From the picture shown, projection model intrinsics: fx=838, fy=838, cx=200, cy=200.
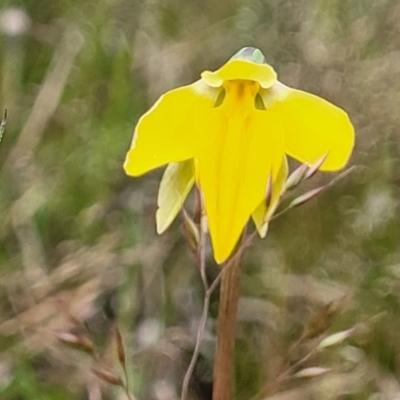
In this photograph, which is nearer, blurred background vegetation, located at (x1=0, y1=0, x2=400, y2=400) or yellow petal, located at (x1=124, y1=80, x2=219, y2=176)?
yellow petal, located at (x1=124, y1=80, x2=219, y2=176)

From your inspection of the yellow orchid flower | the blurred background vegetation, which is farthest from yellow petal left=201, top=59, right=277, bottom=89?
the blurred background vegetation

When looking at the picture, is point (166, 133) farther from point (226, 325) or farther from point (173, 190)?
point (226, 325)

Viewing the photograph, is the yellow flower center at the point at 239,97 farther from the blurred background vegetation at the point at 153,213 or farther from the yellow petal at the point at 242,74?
the blurred background vegetation at the point at 153,213

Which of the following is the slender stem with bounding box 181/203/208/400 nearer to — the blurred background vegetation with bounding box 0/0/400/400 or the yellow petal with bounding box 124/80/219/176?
the yellow petal with bounding box 124/80/219/176

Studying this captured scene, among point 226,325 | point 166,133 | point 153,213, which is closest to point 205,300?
point 226,325

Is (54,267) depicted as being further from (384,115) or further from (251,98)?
(251,98)

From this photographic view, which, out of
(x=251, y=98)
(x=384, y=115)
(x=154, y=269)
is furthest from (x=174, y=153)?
(x=384, y=115)

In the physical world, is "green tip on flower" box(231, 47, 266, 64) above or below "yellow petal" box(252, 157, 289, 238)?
above
